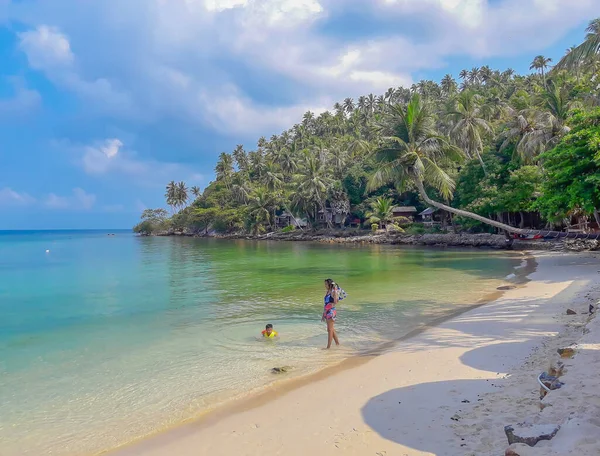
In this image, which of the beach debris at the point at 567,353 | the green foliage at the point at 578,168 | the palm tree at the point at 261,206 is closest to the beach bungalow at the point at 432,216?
the palm tree at the point at 261,206

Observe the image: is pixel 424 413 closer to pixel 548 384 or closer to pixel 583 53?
pixel 548 384

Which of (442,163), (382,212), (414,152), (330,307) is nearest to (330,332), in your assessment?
(330,307)

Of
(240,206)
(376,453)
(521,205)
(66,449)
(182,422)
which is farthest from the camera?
(240,206)

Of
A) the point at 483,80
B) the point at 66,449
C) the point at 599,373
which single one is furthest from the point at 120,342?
the point at 483,80

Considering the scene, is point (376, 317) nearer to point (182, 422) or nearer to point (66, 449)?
point (182, 422)

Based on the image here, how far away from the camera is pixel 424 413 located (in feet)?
17.6

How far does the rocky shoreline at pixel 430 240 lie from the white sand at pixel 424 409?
22.9 meters

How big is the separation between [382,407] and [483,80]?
99.5 meters

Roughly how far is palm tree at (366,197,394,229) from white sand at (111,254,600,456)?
144 feet

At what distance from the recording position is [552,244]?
101ft

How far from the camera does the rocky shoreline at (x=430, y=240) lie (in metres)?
29.0

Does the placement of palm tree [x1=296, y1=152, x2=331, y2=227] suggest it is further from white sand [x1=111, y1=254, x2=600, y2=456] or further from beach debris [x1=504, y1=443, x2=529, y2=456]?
beach debris [x1=504, y1=443, x2=529, y2=456]

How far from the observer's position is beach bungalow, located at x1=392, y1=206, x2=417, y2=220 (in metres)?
54.5

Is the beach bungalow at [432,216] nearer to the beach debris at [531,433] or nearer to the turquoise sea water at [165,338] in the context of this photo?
the turquoise sea water at [165,338]
